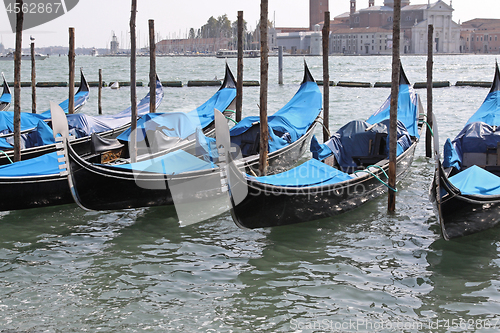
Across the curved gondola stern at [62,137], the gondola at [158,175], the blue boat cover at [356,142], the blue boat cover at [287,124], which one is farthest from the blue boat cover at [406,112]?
the curved gondola stern at [62,137]

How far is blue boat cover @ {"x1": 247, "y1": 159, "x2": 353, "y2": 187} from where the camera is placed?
438 cm

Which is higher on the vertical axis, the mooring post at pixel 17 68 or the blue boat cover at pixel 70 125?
the mooring post at pixel 17 68

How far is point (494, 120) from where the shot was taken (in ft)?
20.4

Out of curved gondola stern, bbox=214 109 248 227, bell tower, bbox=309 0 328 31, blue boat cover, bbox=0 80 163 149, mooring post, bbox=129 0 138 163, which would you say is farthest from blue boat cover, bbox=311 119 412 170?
bell tower, bbox=309 0 328 31

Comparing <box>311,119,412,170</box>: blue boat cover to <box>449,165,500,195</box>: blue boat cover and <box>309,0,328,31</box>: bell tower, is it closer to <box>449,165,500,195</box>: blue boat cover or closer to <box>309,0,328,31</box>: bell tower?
<box>449,165,500,195</box>: blue boat cover

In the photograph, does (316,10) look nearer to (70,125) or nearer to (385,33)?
(385,33)

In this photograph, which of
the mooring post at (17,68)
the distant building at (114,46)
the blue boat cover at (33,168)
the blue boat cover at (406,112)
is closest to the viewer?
the blue boat cover at (33,168)

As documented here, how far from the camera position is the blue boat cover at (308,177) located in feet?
14.4

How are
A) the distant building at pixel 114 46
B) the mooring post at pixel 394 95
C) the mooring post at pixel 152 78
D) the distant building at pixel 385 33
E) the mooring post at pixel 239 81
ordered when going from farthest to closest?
the distant building at pixel 114 46 < the distant building at pixel 385 33 < the mooring post at pixel 239 81 < the mooring post at pixel 152 78 < the mooring post at pixel 394 95

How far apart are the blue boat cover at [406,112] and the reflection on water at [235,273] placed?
5.35ft

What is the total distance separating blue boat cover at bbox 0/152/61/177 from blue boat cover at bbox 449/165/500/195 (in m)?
3.68

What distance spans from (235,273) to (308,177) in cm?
120

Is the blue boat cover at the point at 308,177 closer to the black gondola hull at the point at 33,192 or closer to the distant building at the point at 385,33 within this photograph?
the black gondola hull at the point at 33,192

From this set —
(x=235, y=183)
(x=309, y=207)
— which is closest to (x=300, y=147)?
(x=309, y=207)
